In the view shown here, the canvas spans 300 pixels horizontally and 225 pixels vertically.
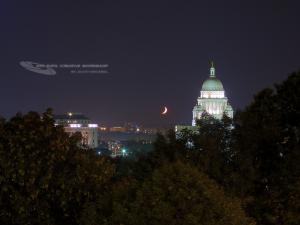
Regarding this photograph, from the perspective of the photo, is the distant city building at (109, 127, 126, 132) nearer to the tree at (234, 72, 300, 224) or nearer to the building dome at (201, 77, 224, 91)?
the building dome at (201, 77, 224, 91)

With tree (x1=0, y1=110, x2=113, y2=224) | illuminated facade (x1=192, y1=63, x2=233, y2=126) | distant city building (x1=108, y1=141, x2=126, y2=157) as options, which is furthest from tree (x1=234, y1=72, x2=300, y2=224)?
illuminated facade (x1=192, y1=63, x2=233, y2=126)

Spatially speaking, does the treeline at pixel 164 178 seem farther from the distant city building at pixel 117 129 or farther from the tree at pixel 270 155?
the distant city building at pixel 117 129

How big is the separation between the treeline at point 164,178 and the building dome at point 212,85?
106 meters

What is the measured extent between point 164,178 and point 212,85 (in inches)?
4477

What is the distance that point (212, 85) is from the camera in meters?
125

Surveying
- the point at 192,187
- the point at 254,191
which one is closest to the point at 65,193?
the point at 192,187

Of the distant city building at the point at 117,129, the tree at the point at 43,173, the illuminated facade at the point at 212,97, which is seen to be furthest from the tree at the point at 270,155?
the distant city building at the point at 117,129

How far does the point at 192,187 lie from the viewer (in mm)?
11523

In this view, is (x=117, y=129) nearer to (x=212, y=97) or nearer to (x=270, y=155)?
(x=212, y=97)

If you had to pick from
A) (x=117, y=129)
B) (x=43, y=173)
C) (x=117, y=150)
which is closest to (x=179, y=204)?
(x=43, y=173)

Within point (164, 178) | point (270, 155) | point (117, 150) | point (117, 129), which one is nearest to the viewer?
point (164, 178)

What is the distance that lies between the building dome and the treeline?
106 metres

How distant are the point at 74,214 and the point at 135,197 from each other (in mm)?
2529

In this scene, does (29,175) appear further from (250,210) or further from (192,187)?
(250,210)
